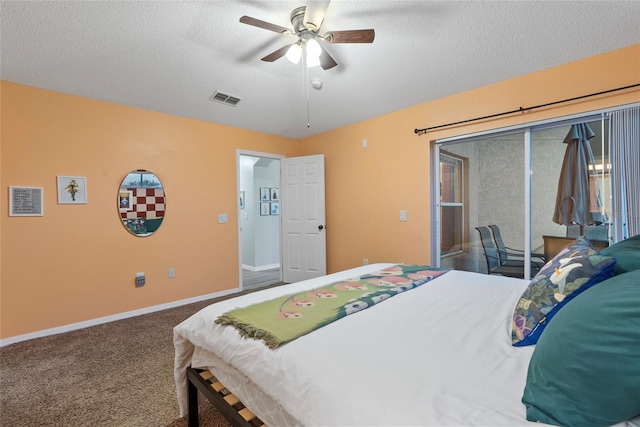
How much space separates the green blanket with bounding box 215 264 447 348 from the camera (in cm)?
120

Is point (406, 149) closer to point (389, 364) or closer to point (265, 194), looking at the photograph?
point (389, 364)

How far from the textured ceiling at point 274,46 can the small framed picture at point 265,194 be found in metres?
2.81

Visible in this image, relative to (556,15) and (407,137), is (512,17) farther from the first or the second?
(407,137)

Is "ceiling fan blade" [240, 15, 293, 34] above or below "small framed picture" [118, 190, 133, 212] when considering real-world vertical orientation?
above

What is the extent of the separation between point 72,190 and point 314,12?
9.91ft

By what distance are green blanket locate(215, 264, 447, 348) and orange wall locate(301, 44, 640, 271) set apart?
5.73ft

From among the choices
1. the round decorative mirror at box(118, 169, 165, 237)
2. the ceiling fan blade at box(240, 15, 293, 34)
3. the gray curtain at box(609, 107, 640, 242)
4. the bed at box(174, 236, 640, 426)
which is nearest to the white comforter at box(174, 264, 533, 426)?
the bed at box(174, 236, 640, 426)

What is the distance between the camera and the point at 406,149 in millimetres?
3668

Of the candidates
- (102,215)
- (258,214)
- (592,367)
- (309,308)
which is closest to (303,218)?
(258,214)

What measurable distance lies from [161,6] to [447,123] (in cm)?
293

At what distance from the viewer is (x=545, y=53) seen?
2.49 meters

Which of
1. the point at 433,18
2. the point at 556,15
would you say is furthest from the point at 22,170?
the point at 556,15

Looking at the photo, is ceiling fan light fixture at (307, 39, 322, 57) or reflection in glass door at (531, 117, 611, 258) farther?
reflection in glass door at (531, 117, 611, 258)

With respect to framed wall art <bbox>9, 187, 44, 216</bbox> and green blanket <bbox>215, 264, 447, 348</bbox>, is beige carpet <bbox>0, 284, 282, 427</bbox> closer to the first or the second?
green blanket <bbox>215, 264, 447, 348</bbox>
